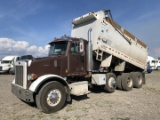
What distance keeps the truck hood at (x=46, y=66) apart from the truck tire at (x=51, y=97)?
70cm

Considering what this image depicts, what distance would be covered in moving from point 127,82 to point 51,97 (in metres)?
6.09

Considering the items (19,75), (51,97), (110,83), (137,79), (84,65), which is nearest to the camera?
(51,97)

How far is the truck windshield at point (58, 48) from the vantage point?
8.46 m

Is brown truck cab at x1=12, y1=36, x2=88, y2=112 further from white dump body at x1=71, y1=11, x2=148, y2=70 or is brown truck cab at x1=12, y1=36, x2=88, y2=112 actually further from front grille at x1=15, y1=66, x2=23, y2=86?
white dump body at x1=71, y1=11, x2=148, y2=70

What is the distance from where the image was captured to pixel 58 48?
870cm

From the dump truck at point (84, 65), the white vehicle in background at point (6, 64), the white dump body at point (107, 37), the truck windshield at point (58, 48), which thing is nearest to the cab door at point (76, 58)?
the dump truck at point (84, 65)

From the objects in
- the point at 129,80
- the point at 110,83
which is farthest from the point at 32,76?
the point at 129,80

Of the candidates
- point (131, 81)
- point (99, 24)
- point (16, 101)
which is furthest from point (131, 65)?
point (16, 101)

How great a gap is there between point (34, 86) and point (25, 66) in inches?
36.1

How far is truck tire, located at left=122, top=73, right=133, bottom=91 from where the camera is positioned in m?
11.4

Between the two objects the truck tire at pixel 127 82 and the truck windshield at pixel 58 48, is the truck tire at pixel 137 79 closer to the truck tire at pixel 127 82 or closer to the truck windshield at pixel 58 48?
the truck tire at pixel 127 82

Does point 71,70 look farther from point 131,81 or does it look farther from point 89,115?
point 131,81

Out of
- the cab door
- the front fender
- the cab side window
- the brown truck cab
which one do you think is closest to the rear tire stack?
the brown truck cab

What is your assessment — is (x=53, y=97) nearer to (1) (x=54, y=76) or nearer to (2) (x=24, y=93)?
(1) (x=54, y=76)
